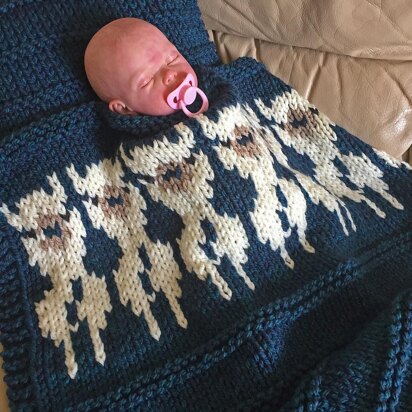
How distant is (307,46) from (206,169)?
41 centimetres

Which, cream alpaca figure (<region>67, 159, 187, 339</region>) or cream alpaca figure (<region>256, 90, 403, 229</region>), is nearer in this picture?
cream alpaca figure (<region>67, 159, 187, 339</region>)

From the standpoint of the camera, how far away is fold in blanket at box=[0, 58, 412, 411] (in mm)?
805

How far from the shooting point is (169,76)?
3.13ft

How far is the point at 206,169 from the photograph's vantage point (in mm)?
915

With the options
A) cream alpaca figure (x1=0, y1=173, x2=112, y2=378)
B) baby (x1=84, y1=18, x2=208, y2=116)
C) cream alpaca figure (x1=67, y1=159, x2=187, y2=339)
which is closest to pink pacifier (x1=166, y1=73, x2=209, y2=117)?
baby (x1=84, y1=18, x2=208, y2=116)

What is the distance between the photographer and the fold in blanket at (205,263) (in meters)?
0.81

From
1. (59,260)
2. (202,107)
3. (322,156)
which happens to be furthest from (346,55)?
(59,260)

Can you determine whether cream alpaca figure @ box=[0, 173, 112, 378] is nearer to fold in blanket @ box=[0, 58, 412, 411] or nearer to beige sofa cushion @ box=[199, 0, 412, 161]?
fold in blanket @ box=[0, 58, 412, 411]

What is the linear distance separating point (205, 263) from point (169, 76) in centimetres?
33

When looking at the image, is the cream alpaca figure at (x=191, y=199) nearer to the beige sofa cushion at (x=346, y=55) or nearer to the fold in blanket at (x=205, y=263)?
the fold in blanket at (x=205, y=263)

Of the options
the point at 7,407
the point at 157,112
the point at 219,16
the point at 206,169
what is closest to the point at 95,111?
Answer: the point at 157,112

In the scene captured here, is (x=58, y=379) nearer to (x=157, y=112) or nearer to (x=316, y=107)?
(x=157, y=112)

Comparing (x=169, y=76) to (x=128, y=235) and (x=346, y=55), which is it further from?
(x=346, y=55)

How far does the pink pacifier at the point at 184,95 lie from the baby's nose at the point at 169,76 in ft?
0.07
